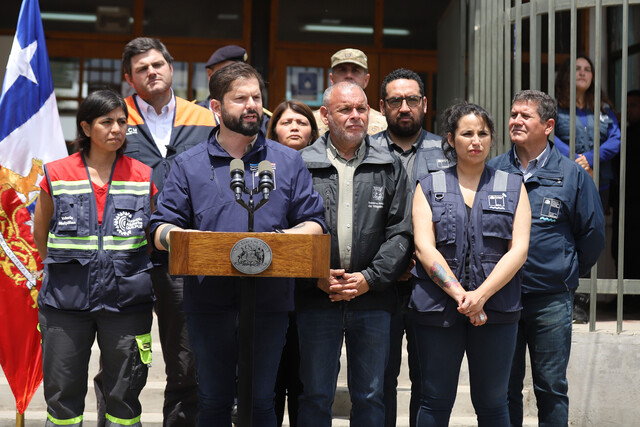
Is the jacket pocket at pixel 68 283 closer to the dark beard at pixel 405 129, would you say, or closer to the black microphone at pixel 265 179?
the black microphone at pixel 265 179

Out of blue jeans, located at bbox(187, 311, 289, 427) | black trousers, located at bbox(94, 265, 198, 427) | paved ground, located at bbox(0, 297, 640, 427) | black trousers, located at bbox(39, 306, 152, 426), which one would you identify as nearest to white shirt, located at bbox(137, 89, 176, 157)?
black trousers, located at bbox(94, 265, 198, 427)

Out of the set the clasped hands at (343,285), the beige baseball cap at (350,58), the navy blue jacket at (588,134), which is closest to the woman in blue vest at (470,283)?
the clasped hands at (343,285)

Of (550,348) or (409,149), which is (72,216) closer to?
(409,149)

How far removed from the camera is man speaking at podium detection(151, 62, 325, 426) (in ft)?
12.6

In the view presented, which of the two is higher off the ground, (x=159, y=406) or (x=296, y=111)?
(x=296, y=111)

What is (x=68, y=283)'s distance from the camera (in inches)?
163

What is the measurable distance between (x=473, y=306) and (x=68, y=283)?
2.00 metres

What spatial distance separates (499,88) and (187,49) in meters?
4.13

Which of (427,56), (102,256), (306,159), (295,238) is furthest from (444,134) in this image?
(427,56)

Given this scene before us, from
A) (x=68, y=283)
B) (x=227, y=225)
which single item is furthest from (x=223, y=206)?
(x=68, y=283)

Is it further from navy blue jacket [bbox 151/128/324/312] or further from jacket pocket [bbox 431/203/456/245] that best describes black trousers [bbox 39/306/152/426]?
jacket pocket [bbox 431/203/456/245]

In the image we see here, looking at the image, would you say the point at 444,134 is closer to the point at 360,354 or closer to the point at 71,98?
the point at 360,354

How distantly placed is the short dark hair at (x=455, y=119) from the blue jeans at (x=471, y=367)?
919mm

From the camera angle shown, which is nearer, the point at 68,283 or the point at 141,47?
the point at 68,283
